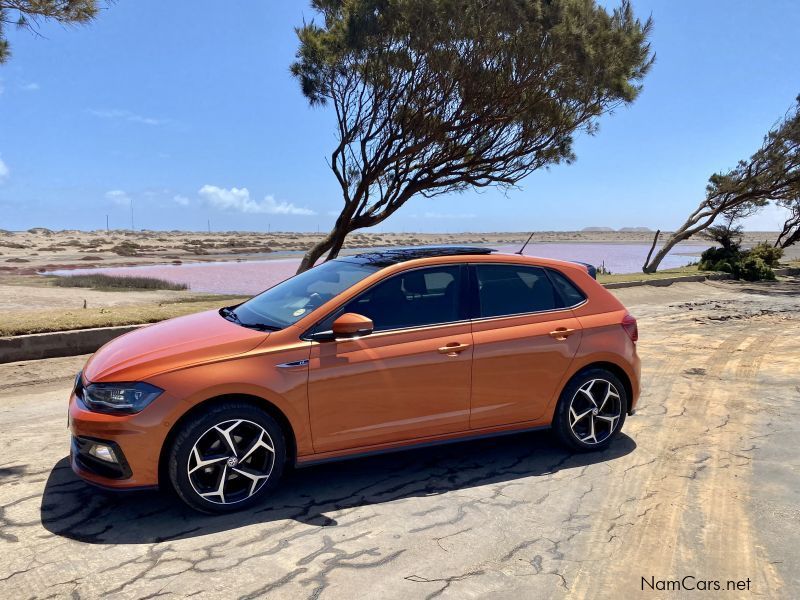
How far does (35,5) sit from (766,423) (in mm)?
10030

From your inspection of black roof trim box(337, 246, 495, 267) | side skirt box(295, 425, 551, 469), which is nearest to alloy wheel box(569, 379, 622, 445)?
side skirt box(295, 425, 551, 469)

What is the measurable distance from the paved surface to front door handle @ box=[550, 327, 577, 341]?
0.97 m

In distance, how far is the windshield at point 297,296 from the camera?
14.2 ft

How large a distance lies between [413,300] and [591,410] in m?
1.75

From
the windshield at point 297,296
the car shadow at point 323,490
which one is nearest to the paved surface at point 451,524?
the car shadow at point 323,490

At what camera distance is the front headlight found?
11.9 ft

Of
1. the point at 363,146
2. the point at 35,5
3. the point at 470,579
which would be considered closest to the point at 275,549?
the point at 470,579

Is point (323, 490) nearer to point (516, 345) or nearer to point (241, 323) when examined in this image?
point (241, 323)

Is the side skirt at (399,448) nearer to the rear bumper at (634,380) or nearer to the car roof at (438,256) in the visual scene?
the rear bumper at (634,380)

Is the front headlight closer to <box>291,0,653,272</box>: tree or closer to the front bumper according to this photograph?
the front bumper

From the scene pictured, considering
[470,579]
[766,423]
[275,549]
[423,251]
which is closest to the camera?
[470,579]

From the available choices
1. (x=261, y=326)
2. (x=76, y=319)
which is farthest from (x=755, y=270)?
(x=261, y=326)

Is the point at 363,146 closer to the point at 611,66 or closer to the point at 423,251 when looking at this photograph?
the point at 611,66

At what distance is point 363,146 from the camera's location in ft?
58.0
